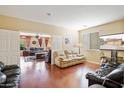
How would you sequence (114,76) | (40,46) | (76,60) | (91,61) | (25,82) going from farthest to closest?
(40,46) < (91,61) < (76,60) < (25,82) < (114,76)

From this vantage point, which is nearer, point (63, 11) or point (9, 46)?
point (63, 11)

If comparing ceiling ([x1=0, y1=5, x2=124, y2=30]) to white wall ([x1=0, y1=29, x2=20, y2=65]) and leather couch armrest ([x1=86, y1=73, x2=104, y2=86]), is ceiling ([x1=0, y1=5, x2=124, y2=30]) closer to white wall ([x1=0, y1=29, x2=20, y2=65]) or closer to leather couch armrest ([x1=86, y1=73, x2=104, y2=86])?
white wall ([x1=0, y1=29, x2=20, y2=65])

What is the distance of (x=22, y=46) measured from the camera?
10703 mm

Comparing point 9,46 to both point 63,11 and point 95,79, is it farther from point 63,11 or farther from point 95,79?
point 95,79

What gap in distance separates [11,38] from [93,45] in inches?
197

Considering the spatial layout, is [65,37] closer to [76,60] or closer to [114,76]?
[76,60]

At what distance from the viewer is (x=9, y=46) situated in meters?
4.30

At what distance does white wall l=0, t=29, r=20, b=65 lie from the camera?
4137mm

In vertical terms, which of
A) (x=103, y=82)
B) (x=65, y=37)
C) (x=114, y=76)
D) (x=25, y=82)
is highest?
(x=65, y=37)

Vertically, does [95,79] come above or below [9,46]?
below

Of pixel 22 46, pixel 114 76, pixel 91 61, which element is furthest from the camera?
pixel 22 46

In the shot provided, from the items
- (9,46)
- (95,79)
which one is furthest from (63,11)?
(9,46)

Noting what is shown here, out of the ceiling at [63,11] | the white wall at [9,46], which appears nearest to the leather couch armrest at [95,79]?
the ceiling at [63,11]

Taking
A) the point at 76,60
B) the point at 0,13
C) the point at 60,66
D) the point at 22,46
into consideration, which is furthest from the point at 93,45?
the point at 22,46
